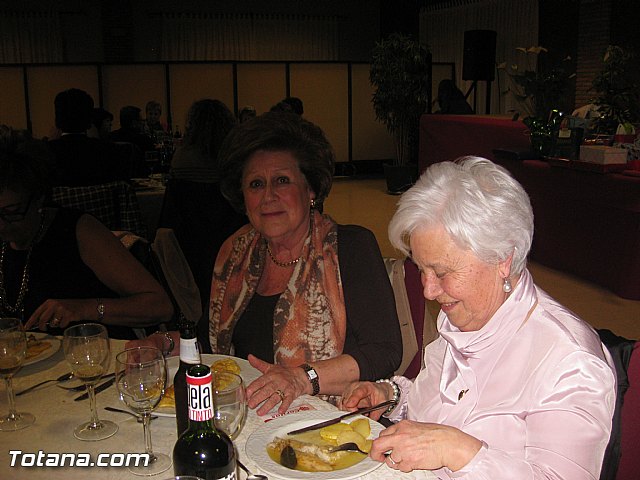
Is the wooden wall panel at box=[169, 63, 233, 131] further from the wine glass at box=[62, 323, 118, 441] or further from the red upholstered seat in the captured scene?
the red upholstered seat

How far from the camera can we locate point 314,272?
218 cm

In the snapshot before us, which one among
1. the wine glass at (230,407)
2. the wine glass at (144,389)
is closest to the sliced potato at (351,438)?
the wine glass at (230,407)

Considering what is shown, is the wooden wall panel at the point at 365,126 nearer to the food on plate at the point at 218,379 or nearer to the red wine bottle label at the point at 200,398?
the food on plate at the point at 218,379

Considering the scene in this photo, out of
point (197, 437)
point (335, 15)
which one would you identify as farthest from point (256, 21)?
point (197, 437)

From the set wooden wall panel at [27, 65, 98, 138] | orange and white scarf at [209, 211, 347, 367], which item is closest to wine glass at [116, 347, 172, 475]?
orange and white scarf at [209, 211, 347, 367]

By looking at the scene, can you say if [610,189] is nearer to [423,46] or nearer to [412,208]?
[412,208]

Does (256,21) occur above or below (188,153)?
above

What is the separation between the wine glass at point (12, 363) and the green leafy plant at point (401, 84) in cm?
941

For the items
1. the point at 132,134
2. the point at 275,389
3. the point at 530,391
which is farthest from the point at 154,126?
the point at 530,391

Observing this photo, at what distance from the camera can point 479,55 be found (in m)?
11.0

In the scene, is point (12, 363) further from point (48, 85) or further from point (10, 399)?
point (48, 85)

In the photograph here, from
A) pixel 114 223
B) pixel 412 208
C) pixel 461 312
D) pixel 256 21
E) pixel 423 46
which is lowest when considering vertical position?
pixel 114 223

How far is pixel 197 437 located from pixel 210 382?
145 mm

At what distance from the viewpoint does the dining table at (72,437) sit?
4.27ft
